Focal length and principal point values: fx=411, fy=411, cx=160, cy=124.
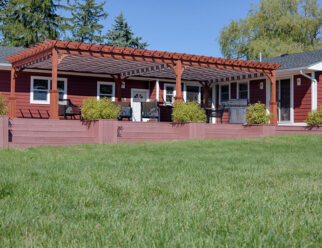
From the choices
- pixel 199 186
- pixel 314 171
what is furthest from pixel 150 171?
pixel 314 171

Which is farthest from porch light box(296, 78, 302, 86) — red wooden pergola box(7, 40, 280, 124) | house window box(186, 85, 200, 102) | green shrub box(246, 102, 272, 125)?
house window box(186, 85, 200, 102)

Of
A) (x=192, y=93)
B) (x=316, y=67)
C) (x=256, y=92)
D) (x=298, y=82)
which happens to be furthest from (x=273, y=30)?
(x=316, y=67)

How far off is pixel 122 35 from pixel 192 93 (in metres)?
13.3

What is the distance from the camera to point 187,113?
11984 millimetres

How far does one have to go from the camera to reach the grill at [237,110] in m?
15.7

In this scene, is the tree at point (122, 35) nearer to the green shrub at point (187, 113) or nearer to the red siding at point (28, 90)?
the red siding at point (28, 90)

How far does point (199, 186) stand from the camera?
438 centimetres

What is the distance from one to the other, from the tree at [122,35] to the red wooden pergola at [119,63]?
14.2 meters

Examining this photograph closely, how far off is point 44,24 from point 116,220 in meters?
31.3

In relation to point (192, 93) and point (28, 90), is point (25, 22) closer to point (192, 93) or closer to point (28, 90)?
point (28, 90)

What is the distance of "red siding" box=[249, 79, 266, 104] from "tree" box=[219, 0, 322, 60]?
14.1 meters

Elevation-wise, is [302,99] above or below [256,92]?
below

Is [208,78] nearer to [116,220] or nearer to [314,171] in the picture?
[314,171]

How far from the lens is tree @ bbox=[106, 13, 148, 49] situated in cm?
3177
